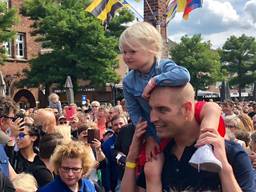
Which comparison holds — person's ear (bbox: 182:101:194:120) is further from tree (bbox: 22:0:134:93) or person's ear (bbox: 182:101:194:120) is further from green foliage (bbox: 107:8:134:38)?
green foliage (bbox: 107:8:134:38)

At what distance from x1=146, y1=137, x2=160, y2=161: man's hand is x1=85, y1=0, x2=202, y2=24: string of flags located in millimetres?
12582

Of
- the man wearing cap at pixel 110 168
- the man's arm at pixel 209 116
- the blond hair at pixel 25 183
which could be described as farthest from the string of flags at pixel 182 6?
the man's arm at pixel 209 116

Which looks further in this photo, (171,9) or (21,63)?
(21,63)

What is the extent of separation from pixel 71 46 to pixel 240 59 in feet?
92.0

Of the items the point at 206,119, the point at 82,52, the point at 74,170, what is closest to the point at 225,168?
the point at 206,119

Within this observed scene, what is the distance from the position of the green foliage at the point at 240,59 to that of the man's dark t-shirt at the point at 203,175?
156 feet

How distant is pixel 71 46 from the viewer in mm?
26688

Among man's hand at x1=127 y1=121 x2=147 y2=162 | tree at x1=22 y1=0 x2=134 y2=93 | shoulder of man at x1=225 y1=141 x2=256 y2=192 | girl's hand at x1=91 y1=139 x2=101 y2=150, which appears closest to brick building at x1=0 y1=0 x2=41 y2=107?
tree at x1=22 y1=0 x2=134 y2=93

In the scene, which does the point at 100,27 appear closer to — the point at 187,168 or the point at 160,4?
the point at 160,4

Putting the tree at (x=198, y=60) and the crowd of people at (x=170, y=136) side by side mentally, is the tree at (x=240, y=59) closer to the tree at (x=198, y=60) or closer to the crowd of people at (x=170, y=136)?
the tree at (x=198, y=60)

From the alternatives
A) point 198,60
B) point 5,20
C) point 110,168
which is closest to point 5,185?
point 110,168

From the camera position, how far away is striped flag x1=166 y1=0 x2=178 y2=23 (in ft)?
49.7

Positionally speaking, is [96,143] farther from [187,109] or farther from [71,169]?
[187,109]

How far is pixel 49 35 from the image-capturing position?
2642cm
